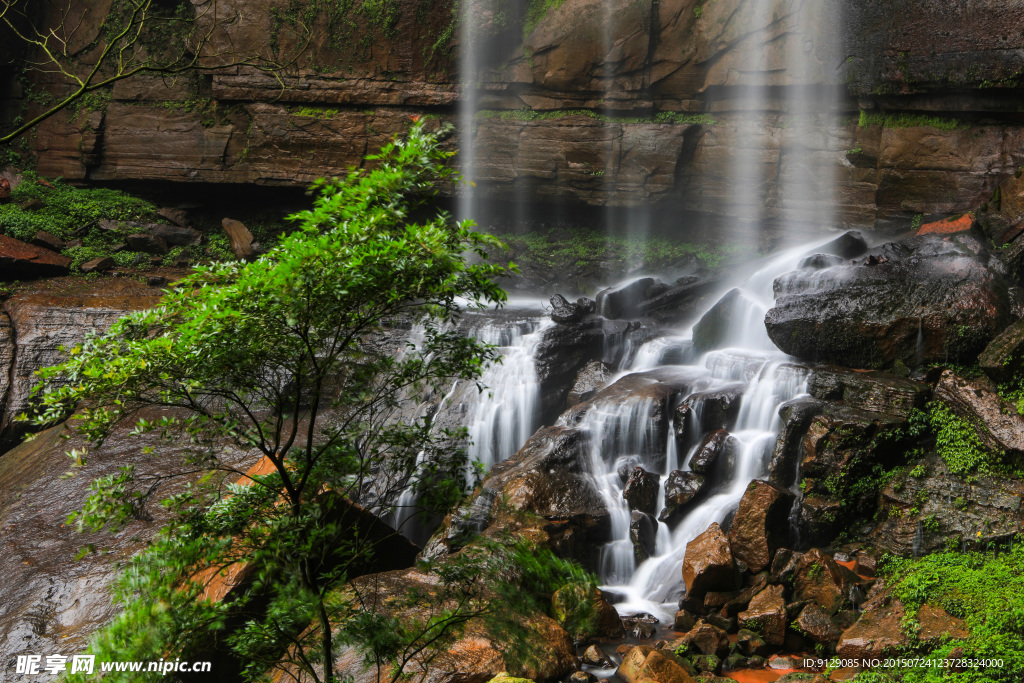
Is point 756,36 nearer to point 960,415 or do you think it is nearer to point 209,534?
point 960,415

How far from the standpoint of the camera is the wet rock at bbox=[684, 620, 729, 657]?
21.1ft

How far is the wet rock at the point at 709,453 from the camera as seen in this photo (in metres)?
9.00

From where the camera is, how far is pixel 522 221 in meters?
19.2

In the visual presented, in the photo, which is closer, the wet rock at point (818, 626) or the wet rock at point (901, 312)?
the wet rock at point (818, 626)

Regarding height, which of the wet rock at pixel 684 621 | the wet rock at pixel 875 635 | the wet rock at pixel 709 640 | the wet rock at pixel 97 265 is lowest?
the wet rock at pixel 684 621

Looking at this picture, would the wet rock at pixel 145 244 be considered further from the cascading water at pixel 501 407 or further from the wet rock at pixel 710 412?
the wet rock at pixel 710 412

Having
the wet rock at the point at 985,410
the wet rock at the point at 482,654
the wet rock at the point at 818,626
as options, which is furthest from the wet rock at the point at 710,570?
the wet rock at the point at 985,410

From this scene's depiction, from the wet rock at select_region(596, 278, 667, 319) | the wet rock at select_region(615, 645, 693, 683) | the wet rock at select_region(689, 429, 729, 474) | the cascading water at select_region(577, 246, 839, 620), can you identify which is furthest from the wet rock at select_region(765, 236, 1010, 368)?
the wet rock at select_region(615, 645, 693, 683)

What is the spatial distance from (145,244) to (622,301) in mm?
11752

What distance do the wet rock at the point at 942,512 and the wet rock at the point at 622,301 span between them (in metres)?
6.78

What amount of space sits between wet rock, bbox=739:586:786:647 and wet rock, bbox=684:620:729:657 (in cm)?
31

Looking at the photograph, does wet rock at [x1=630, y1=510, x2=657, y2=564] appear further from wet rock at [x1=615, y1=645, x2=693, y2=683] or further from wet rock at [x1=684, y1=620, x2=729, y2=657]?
wet rock at [x1=615, y1=645, x2=693, y2=683]

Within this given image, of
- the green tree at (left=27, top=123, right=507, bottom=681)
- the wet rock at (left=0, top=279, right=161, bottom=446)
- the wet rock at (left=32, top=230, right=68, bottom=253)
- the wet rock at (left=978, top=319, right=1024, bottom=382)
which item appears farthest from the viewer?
the wet rock at (left=32, top=230, right=68, bottom=253)

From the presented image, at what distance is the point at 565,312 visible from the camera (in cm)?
1331
